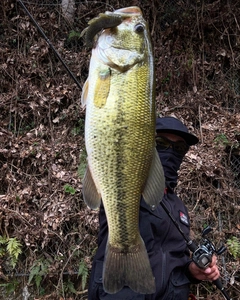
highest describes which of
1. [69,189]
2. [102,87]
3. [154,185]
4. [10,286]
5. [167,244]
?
[102,87]

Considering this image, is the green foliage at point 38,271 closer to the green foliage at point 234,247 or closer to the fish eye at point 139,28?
the green foliage at point 234,247

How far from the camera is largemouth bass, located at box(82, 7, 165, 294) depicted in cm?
179

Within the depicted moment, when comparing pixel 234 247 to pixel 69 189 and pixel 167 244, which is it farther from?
pixel 167 244

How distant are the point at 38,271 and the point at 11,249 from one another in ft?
1.48

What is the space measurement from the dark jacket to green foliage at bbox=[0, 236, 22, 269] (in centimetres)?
287

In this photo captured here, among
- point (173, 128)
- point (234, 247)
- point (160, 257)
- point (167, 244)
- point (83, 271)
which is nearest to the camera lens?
point (160, 257)

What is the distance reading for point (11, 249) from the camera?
5.04 metres

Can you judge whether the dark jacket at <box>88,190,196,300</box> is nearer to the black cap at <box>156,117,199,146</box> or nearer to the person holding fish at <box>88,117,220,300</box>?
the person holding fish at <box>88,117,220,300</box>

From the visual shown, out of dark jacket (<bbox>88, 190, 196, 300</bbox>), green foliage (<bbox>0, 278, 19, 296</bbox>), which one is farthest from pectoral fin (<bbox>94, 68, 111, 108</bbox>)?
green foliage (<bbox>0, 278, 19, 296</bbox>)

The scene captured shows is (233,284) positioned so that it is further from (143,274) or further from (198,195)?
(143,274)

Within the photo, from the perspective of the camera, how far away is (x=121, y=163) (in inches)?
73.1

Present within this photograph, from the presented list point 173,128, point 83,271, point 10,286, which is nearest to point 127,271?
point 173,128

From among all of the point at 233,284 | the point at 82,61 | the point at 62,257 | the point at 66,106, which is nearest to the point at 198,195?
the point at 233,284

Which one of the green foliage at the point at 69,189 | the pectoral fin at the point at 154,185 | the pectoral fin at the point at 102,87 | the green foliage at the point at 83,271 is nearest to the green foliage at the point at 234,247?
the green foliage at the point at 83,271
